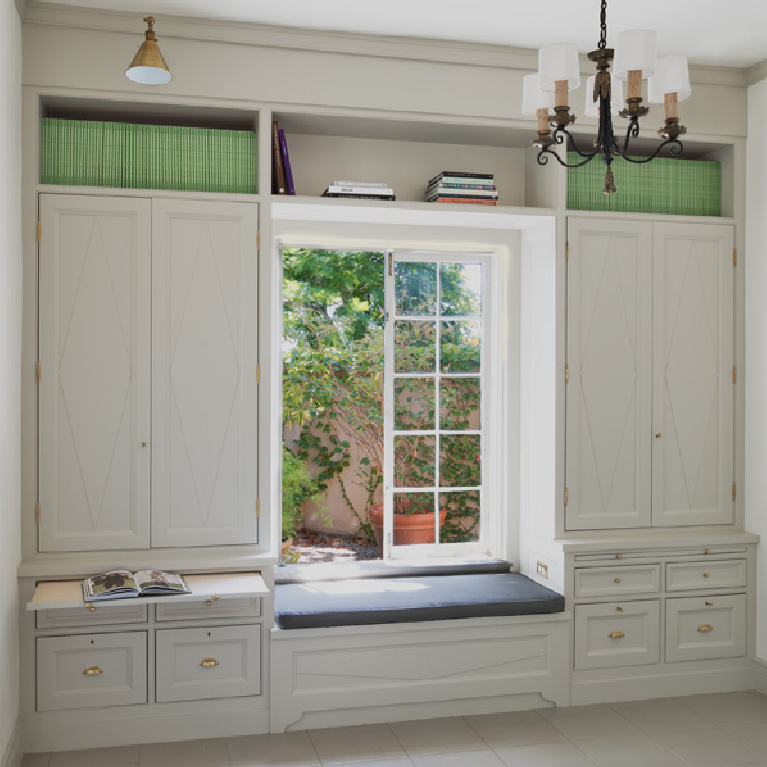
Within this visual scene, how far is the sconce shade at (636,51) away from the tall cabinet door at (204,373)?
1790mm

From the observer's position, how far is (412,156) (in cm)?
416

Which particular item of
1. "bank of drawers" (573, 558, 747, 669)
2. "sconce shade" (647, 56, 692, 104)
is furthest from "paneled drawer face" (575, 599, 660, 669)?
"sconce shade" (647, 56, 692, 104)

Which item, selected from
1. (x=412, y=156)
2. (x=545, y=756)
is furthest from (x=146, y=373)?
(x=545, y=756)

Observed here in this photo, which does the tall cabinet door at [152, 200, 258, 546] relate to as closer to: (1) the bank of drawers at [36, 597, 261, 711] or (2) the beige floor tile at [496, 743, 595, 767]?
(1) the bank of drawers at [36, 597, 261, 711]

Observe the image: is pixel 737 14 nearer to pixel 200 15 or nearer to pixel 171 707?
pixel 200 15

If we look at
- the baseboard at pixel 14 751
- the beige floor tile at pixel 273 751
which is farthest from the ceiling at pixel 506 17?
the beige floor tile at pixel 273 751

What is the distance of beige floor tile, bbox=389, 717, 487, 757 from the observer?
333 centimetres

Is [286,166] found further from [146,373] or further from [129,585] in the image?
[129,585]

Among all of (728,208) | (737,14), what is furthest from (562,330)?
(737,14)

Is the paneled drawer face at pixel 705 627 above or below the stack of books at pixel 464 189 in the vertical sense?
below

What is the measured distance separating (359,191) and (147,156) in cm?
91

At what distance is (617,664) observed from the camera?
386cm

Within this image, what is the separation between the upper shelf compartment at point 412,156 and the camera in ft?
12.9

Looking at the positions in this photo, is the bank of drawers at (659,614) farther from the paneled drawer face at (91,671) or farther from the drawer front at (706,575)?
the paneled drawer face at (91,671)
